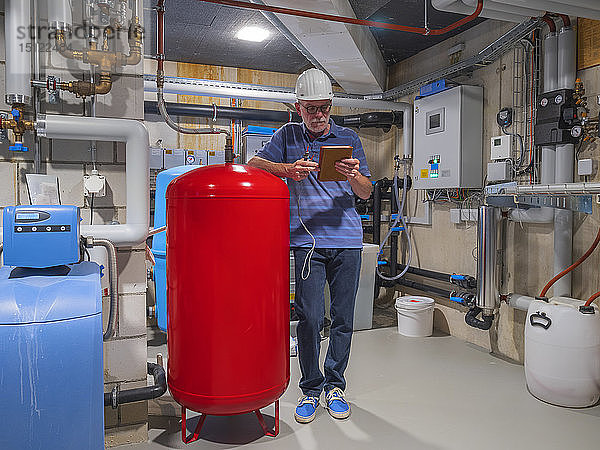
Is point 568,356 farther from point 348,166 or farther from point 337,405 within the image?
point 348,166

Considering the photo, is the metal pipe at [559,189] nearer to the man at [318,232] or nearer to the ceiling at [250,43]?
the man at [318,232]

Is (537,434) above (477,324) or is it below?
below

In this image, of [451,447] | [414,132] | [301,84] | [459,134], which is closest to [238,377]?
[451,447]

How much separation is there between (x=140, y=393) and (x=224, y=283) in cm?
61

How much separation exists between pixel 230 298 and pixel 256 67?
12.5ft

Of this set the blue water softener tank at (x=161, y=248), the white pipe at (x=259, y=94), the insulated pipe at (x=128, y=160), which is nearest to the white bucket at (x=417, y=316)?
the white pipe at (x=259, y=94)

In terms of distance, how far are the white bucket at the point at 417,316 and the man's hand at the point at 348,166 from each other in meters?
2.04

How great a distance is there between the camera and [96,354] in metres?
1.47

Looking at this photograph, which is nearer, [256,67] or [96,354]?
[96,354]

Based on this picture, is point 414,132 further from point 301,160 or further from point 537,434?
point 537,434

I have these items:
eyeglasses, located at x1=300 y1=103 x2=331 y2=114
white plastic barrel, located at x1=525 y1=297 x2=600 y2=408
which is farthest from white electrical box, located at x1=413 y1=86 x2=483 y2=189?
eyeglasses, located at x1=300 y1=103 x2=331 y2=114

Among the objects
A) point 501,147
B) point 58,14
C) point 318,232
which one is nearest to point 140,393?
point 318,232

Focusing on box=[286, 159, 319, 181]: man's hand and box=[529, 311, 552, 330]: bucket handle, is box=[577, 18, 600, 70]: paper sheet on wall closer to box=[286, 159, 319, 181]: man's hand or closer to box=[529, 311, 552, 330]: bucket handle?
box=[529, 311, 552, 330]: bucket handle

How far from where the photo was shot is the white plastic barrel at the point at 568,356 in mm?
2688
